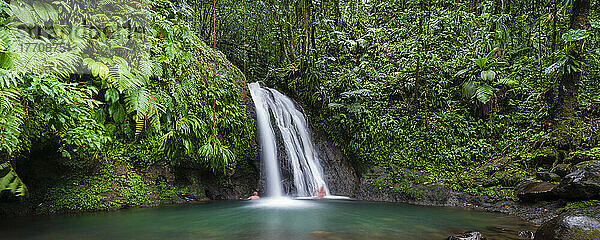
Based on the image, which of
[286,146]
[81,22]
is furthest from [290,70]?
[81,22]

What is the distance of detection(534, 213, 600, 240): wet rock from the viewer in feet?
10.7

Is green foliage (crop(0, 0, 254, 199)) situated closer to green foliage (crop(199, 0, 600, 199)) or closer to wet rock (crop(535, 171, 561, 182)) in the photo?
green foliage (crop(199, 0, 600, 199))

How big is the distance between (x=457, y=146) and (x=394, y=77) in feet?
9.58

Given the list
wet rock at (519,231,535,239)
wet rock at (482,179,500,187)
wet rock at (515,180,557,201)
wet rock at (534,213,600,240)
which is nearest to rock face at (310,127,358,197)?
wet rock at (482,179,500,187)

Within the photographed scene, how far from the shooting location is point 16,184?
399cm

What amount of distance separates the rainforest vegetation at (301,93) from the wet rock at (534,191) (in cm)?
46

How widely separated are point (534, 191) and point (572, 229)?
275 cm

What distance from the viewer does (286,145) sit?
338 inches

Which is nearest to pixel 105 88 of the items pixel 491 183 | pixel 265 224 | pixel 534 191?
pixel 265 224

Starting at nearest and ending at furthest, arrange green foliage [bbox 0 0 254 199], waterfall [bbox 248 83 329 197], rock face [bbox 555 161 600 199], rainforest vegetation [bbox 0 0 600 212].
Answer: green foliage [bbox 0 0 254 199] < rainforest vegetation [bbox 0 0 600 212] < rock face [bbox 555 161 600 199] < waterfall [bbox 248 83 329 197]

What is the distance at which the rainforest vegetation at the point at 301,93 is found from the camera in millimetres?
3914

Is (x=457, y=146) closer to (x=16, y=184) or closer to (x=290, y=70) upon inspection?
(x=290, y=70)

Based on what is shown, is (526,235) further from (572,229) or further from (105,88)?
(105,88)

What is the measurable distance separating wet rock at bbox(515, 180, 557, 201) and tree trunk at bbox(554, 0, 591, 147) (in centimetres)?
139
